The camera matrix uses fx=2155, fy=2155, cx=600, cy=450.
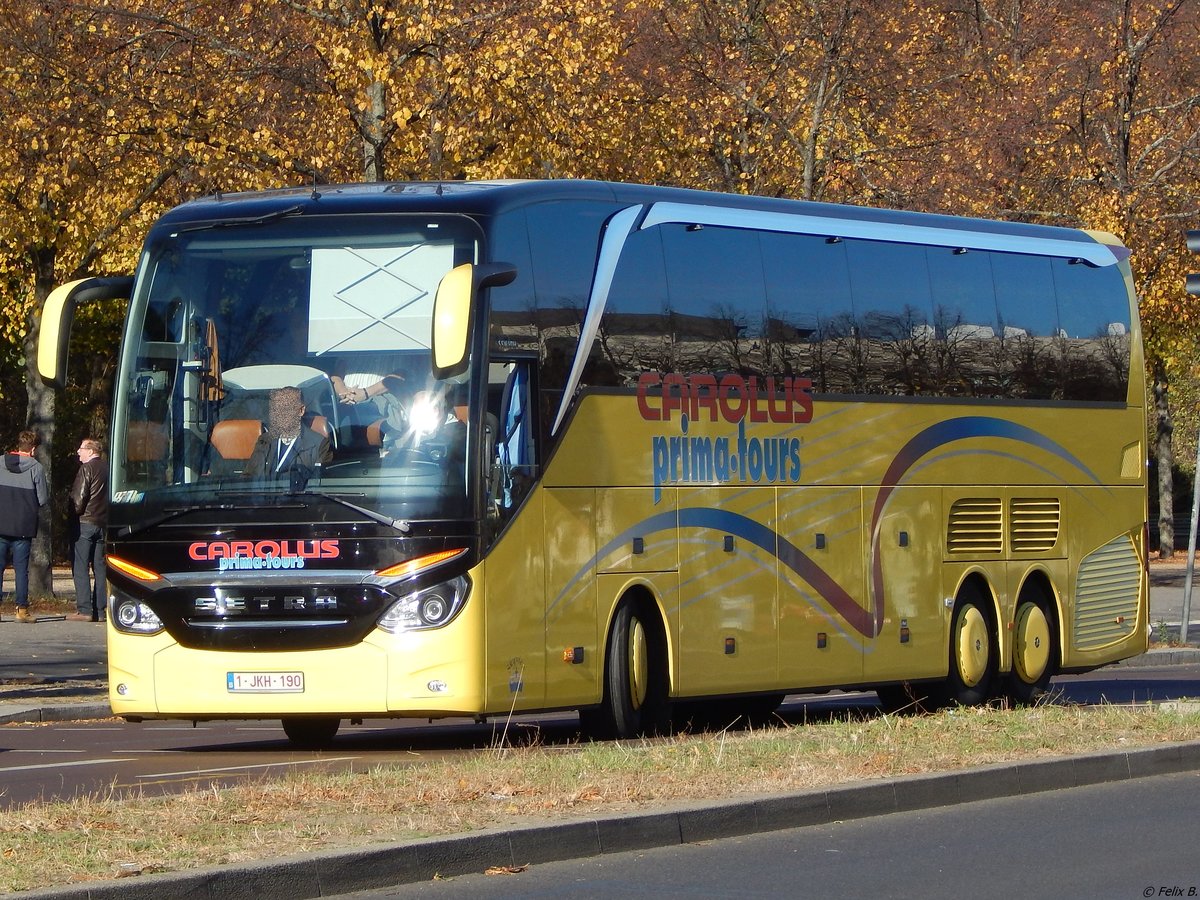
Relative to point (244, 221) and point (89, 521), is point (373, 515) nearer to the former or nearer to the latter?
point (244, 221)

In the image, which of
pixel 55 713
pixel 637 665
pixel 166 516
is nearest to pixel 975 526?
pixel 637 665

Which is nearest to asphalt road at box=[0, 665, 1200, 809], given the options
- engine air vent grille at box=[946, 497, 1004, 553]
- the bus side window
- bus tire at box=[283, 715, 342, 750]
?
bus tire at box=[283, 715, 342, 750]

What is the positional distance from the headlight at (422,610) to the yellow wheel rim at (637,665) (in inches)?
72.8

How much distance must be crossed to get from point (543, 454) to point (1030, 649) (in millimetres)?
6358

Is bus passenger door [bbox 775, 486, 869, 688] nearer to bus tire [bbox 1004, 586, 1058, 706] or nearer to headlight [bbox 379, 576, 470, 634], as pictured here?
bus tire [bbox 1004, 586, 1058, 706]

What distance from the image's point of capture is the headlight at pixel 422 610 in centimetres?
1281

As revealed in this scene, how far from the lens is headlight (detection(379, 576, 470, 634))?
12812 mm

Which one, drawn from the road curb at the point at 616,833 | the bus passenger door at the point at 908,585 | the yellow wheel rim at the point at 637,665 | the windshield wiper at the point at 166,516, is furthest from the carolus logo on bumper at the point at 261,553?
the bus passenger door at the point at 908,585

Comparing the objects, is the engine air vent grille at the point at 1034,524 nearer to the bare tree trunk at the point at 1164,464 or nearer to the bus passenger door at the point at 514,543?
the bus passenger door at the point at 514,543

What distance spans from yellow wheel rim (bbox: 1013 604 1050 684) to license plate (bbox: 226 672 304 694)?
7.45 m

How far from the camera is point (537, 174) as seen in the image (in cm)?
2734

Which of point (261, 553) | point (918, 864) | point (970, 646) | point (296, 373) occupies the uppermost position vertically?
point (296, 373)

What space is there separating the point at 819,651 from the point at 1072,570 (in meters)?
3.64

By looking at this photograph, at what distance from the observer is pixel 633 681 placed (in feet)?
46.9
